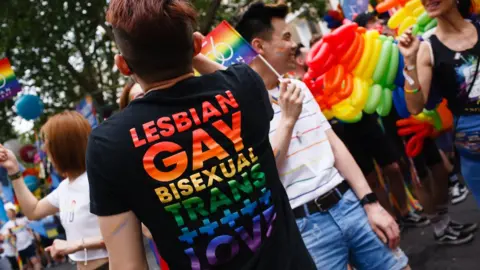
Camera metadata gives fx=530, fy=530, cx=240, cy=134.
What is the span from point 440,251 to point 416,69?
2.03 meters

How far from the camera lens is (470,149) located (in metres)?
2.73

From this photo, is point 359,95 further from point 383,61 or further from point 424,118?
point 424,118

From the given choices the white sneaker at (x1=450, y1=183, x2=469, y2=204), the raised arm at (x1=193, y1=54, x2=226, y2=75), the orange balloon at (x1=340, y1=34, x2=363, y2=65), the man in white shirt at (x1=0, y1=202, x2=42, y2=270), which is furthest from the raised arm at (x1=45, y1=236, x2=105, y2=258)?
the man in white shirt at (x1=0, y1=202, x2=42, y2=270)

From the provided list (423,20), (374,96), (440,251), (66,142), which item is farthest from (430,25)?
(66,142)

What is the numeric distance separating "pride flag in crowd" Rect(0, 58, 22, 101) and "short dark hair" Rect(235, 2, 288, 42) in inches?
86.6

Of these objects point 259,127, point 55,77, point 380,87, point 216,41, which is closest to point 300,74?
point 380,87

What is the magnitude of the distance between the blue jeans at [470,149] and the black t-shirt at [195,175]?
161 cm

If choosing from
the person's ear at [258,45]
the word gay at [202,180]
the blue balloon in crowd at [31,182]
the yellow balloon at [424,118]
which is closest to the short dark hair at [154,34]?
the word gay at [202,180]

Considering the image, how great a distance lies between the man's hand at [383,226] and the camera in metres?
2.07

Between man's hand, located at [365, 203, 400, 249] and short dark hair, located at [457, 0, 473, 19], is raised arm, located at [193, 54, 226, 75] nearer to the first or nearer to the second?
man's hand, located at [365, 203, 400, 249]

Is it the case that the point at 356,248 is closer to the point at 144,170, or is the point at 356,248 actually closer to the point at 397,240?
the point at 397,240

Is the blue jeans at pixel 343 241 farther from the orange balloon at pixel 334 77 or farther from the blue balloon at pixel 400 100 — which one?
the blue balloon at pixel 400 100

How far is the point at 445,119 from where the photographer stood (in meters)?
4.24

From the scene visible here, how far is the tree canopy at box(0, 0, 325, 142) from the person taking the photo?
1023cm
